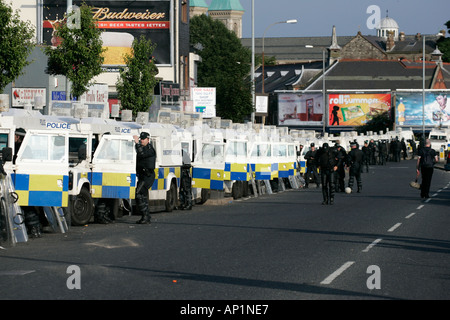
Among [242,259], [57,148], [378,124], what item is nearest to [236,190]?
[57,148]

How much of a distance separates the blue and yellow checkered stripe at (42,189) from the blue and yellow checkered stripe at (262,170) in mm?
16405

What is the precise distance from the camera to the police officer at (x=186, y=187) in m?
26.0

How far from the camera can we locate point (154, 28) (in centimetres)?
6744

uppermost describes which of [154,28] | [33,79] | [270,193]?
[154,28]

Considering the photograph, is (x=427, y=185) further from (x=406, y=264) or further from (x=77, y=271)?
(x=77, y=271)

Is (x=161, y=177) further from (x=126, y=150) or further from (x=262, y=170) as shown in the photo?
(x=262, y=170)

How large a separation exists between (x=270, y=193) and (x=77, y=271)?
78.7ft

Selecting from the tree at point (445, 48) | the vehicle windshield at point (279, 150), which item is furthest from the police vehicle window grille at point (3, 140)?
the tree at point (445, 48)

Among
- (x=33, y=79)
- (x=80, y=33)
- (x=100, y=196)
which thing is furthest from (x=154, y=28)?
(x=100, y=196)

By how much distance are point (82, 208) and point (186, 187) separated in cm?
637

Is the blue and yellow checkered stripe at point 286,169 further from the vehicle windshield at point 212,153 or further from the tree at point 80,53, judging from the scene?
the vehicle windshield at point 212,153

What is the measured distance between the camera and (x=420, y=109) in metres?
115

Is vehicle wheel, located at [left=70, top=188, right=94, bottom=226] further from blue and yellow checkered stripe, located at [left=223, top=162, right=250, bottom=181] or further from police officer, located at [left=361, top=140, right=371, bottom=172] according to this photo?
police officer, located at [left=361, top=140, right=371, bottom=172]

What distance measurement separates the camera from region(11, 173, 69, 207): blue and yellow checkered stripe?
17781mm
